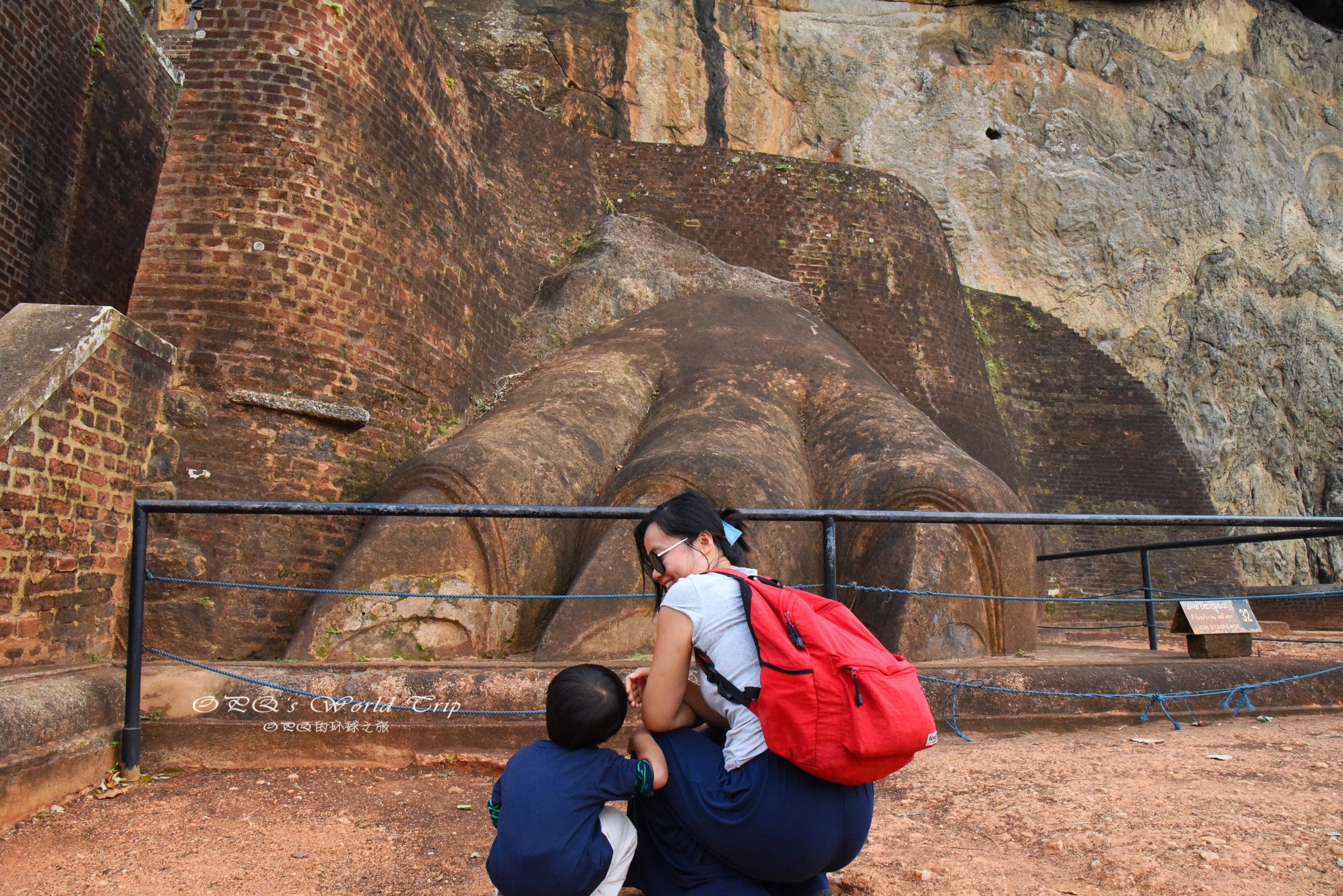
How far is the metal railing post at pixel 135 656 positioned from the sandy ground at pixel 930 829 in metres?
0.15

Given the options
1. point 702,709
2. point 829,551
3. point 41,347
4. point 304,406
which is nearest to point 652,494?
point 304,406

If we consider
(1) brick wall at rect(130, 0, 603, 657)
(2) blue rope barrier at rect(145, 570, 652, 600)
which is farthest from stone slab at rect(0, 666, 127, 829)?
(1) brick wall at rect(130, 0, 603, 657)

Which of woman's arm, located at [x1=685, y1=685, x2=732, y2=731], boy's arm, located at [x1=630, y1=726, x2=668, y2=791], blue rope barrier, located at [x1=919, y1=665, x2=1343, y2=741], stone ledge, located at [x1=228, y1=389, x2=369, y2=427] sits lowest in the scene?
blue rope barrier, located at [x1=919, y1=665, x2=1343, y2=741]

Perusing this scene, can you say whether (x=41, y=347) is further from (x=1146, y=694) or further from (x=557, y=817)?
(x=1146, y=694)

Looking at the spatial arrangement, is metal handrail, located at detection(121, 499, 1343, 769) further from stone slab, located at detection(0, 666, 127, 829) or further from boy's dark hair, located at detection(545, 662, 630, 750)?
boy's dark hair, located at detection(545, 662, 630, 750)

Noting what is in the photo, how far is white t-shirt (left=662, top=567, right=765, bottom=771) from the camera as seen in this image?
7.04 ft

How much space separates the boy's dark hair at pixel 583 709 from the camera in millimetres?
2133

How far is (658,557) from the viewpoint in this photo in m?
2.44

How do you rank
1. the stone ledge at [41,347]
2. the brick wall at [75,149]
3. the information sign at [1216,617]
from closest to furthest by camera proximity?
the stone ledge at [41,347], the information sign at [1216,617], the brick wall at [75,149]

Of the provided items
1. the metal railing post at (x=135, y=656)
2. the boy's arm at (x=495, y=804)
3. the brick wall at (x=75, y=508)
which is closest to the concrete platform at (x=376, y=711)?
the metal railing post at (x=135, y=656)

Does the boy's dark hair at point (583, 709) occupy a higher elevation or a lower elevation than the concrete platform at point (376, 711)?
higher

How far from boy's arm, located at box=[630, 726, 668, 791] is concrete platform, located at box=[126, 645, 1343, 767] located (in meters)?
1.85

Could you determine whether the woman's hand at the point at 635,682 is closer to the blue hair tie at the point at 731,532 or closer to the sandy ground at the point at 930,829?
the blue hair tie at the point at 731,532

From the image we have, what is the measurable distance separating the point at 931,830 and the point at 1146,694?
201 cm
